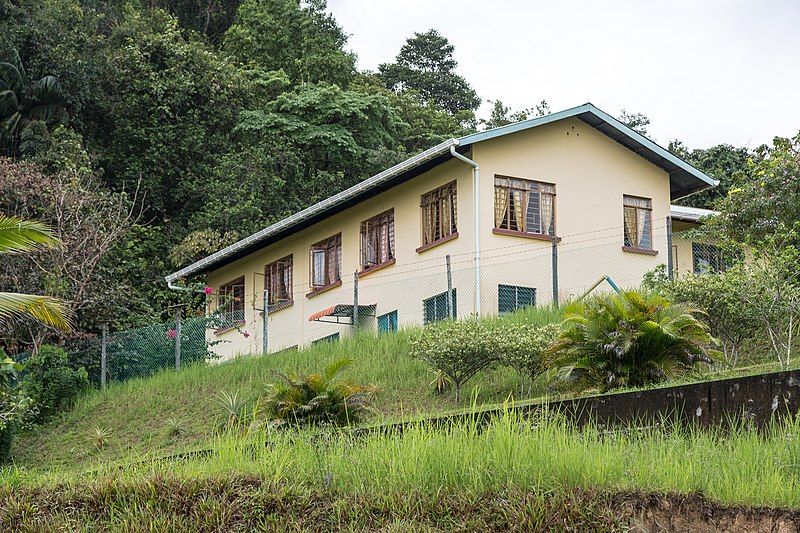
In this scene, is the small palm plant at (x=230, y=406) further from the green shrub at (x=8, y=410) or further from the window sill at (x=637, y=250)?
the window sill at (x=637, y=250)

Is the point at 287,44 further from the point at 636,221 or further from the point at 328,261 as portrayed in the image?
the point at 636,221

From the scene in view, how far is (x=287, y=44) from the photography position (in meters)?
46.7

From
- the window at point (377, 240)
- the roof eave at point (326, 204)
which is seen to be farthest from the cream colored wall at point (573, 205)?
the window at point (377, 240)

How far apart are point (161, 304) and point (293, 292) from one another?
5.28 metres

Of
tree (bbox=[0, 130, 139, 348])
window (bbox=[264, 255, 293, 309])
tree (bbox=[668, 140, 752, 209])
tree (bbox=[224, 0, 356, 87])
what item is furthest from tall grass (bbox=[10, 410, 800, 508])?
tree (bbox=[224, 0, 356, 87])

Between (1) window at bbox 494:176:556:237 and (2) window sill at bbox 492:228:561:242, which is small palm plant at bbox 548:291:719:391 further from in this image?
(1) window at bbox 494:176:556:237

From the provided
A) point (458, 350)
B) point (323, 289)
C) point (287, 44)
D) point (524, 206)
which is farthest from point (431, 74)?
point (458, 350)

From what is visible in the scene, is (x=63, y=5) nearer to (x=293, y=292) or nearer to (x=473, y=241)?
(x=293, y=292)

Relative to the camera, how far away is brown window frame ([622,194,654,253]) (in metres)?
27.1

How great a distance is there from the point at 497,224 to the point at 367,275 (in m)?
4.37

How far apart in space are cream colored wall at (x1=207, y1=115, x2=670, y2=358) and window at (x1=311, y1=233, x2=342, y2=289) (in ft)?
1.43

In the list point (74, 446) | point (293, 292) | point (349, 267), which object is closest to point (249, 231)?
point (293, 292)

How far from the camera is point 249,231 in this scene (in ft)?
122

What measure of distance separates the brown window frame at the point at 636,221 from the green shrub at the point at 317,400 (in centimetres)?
1211
